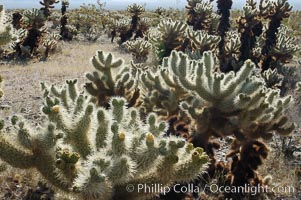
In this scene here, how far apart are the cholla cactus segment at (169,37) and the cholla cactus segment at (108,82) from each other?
4673mm

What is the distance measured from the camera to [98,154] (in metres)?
3.03

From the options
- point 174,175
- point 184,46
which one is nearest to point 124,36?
point 184,46

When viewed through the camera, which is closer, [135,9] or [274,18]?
[274,18]

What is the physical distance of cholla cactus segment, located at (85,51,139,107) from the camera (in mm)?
5656

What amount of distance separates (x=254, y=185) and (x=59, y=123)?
2254 millimetres

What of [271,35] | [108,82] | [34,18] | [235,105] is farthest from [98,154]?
[34,18]

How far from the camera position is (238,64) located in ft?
34.8

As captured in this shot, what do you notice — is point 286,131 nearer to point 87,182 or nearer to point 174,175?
point 174,175

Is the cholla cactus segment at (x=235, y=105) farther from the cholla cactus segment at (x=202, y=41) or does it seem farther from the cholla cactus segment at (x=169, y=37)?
the cholla cactus segment at (x=202, y=41)

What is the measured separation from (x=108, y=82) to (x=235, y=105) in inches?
81.2

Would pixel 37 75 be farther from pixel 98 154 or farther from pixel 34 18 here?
pixel 98 154

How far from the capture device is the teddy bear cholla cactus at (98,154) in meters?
2.92

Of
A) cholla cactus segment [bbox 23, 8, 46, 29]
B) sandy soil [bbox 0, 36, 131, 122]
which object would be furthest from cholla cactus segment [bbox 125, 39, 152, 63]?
cholla cactus segment [bbox 23, 8, 46, 29]

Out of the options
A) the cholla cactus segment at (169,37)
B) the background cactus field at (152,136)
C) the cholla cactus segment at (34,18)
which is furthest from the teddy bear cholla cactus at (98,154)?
the cholla cactus segment at (34,18)
